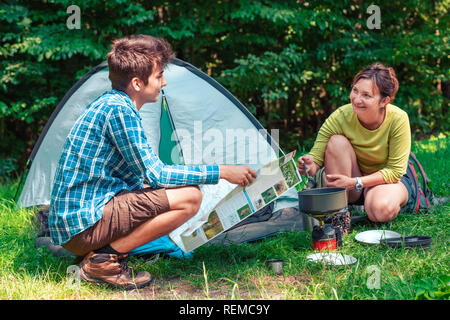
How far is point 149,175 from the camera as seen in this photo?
1.89 m

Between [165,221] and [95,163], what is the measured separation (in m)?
0.39

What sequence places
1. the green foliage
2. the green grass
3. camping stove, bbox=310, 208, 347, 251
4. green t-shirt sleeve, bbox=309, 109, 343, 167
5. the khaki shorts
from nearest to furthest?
the green grass < the khaki shorts < camping stove, bbox=310, 208, 347, 251 < green t-shirt sleeve, bbox=309, 109, 343, 167 < the green foliage

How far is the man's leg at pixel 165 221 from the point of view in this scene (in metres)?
1.93

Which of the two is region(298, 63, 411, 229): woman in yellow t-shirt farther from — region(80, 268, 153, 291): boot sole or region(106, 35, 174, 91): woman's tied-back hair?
region(80, 268, 153, 291): boot sole

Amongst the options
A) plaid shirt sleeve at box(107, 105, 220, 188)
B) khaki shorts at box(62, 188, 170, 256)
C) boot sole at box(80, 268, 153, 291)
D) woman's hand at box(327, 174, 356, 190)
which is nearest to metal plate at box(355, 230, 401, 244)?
woman's hand at box(327, 174, 356, 190)

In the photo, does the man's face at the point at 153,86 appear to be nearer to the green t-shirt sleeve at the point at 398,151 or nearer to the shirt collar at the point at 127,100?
the shirt collar at the point at 127,100

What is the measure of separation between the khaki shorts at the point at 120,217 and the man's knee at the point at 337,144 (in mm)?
1208

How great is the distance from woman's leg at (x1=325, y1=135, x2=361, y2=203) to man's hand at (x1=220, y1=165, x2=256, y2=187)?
2.83 feet

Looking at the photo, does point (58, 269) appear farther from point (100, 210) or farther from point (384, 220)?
point (384, 220)

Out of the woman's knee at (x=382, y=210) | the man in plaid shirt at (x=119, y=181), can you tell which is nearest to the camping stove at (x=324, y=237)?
the woman's knee at (x=382, y=210)

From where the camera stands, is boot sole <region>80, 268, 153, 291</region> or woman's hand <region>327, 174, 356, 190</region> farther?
woman's hand <region>327, 174, 356, 190</region>

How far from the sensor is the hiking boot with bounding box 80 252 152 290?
190 centimetres
